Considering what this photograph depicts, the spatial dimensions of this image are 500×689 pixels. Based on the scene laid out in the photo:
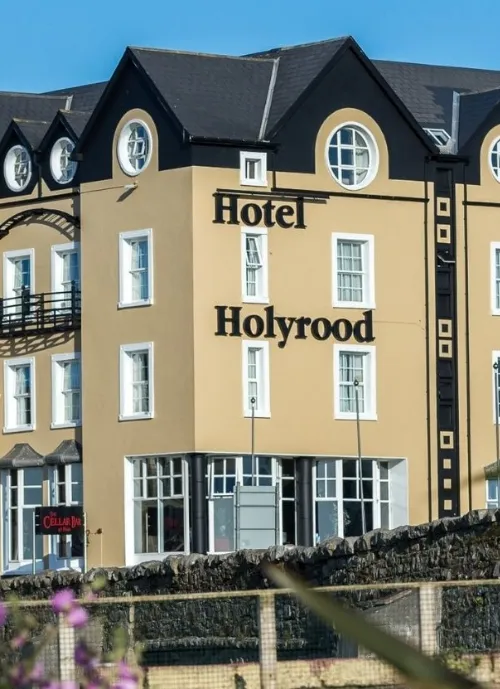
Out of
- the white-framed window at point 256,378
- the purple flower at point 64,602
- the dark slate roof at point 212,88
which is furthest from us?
the dark slate roof at point 212,88

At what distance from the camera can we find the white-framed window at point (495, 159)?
56.5 metres

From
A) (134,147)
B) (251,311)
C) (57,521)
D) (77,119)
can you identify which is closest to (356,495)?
(251,311)

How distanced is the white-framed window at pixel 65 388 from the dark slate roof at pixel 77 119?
6717 millimetres

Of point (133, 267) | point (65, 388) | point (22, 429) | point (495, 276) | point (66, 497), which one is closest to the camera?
point (133, 267)

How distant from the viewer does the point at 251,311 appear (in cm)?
5331

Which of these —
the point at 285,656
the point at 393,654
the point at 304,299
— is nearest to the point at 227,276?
the point at 304,299

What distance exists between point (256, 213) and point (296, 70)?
16.2ft

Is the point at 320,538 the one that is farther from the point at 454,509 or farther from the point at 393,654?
the point at 393,654

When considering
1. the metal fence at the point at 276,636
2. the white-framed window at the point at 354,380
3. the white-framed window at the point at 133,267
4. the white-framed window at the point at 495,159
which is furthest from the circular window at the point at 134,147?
the metal fence at the point at 276,636

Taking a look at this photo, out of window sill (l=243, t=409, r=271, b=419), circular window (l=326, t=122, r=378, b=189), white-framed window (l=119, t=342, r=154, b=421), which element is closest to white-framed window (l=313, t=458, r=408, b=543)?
window sill (l=243, t=409, r=271, b=419)

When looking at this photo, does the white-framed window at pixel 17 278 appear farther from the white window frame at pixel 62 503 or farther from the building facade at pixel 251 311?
the white window frame at pixel 62 503

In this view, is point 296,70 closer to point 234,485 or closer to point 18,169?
point 18,169

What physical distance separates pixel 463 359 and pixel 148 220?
10059 mm

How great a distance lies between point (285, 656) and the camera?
21.9 m
